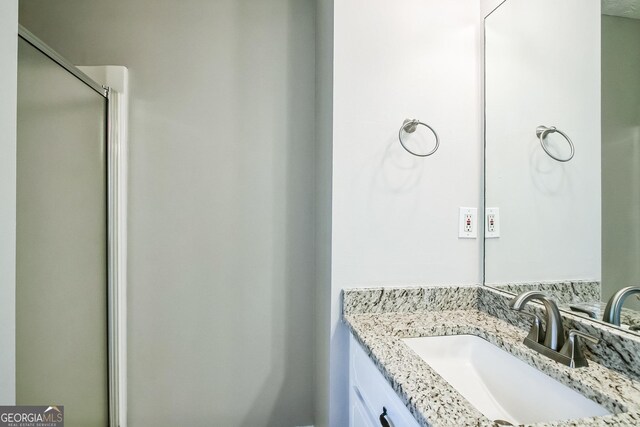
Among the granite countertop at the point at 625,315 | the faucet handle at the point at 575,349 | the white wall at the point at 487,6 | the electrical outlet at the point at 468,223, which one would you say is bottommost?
the faucet handle at the point at 575,349

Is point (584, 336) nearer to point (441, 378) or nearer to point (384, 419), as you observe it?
point (441, 378)

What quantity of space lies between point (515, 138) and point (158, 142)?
1632 mm

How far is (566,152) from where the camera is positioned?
95 centimetres

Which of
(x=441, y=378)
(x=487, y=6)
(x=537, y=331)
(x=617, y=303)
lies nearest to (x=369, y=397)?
(x=441, y=378)

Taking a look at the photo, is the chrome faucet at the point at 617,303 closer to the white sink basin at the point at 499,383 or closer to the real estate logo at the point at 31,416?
the white sink basin at the point at 499,383

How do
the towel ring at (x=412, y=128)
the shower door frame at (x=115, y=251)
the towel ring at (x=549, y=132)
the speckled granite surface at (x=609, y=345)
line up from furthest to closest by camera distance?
the shower door frame at (x=115, y=251) → the towel ring at (x=412, y=128) → the towel ring at (x=549, y=132) → the speckled granite surface at (x=609, y=345)

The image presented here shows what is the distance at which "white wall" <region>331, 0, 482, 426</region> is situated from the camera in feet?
3.74

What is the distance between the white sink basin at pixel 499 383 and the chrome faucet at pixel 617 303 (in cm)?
23

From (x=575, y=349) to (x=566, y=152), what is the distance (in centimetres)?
61

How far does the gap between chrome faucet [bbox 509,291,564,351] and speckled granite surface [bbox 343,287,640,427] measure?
0.17 feet

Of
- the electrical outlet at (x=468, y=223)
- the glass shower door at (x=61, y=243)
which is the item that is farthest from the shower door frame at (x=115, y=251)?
the electrical outlet at (x=468, y=223)

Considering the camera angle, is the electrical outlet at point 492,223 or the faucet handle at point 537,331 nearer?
the faucet handle at point 537,331

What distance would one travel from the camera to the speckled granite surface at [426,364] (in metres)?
0.56

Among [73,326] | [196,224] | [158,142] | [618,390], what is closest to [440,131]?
[618,390]
